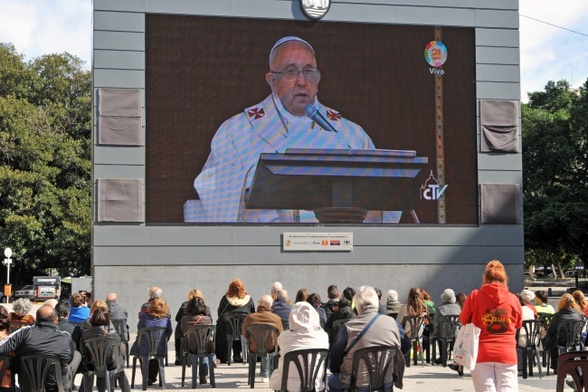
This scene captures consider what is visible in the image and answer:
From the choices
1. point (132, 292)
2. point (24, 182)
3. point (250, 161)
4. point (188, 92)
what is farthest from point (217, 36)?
point (24, 182)

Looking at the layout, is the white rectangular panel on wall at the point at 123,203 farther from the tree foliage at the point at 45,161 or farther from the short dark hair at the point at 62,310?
the tree foliage at the point at 45,161

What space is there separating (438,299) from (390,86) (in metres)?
4.92

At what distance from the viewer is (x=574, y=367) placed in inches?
283

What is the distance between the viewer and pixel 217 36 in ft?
62.7

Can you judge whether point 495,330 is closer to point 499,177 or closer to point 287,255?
point 287,255

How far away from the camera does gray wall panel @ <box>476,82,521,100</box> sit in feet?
66.6

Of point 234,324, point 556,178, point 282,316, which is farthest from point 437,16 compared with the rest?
point 556,178

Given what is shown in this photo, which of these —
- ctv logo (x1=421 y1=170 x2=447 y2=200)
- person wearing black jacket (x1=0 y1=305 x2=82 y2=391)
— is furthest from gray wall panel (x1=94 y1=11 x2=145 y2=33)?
person wearing black jacket (x1=0 y1=305 x2=82 y2=391)

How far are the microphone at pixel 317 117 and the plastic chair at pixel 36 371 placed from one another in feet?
38.4

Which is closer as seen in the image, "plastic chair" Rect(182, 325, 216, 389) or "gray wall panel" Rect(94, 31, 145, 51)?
"plastic chair" Rect(182, 325, 216, 389)

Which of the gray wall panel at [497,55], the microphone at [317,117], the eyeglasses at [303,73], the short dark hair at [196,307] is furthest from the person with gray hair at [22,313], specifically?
the gray wall panel at [497,55]

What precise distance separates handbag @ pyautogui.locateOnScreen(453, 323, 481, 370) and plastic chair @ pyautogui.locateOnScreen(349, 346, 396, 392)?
0.54 metres

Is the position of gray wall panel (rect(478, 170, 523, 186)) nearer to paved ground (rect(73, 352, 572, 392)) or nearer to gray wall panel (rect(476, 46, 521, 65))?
gray wall panel (rect(476, 46, 521, 65))

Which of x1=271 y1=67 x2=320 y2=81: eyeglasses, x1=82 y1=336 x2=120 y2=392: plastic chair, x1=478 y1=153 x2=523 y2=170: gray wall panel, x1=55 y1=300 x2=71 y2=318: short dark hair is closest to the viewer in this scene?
x1=82 y1=336 x2=120 y2=392: plastic chair
